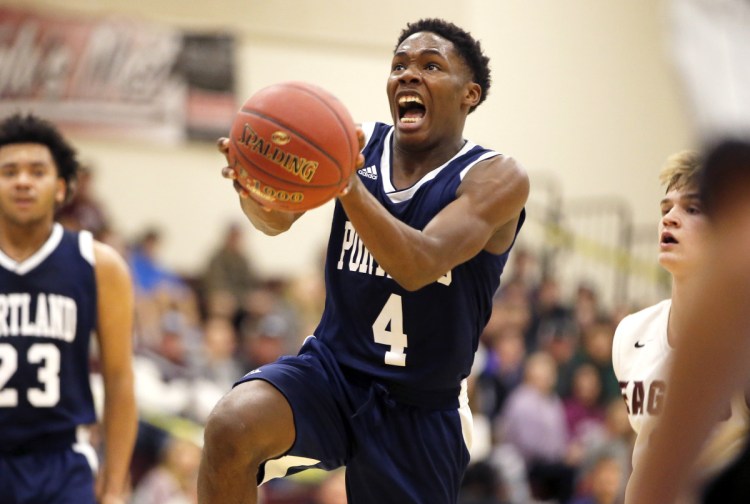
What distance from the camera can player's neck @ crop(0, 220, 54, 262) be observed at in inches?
213

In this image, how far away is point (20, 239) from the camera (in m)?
5.44

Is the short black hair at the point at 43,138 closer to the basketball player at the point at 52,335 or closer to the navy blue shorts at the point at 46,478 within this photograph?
the basketball player at the point at 52,335

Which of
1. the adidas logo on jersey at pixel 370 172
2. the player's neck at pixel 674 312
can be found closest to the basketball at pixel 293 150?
the adidas logo on jersey at pixel 370 172

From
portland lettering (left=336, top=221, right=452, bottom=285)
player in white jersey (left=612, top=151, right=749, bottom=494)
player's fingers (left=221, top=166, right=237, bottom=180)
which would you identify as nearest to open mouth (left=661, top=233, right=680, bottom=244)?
player in white jersey (left=612, top=151, right=749, bottom=494)

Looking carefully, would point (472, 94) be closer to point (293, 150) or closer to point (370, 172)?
point (370, 172)

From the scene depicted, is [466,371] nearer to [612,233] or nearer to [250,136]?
[250,136]

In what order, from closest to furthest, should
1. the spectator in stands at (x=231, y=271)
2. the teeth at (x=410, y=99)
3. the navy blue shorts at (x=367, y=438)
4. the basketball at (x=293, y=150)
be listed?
the basketball at (x=293, y=150), the navy blue shorts at (x=367, y=438), the teeth at (x=410, y=99), the spectator in stands at (x=231, y=271)

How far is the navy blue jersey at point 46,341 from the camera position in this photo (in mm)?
5102

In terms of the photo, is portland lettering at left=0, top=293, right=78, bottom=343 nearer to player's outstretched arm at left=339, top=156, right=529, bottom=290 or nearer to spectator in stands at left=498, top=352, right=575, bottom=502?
player's outstretched arm at left=339, top=156, right=529, bottom=290

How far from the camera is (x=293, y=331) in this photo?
11992 millimetres

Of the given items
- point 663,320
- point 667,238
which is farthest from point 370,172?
point 663,320

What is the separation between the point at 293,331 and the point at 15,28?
516 cm

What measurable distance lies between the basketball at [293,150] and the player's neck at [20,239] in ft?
6.60

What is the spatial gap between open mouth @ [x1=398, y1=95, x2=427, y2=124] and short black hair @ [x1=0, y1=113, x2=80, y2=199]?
192cm
